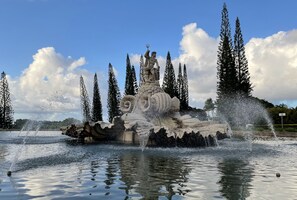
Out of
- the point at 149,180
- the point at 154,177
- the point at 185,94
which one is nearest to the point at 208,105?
the point at 185,94

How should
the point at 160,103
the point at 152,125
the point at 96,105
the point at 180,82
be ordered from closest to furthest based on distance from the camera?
the point at 152,125 → the point at 160,103 → the point at 180,82 → the point at 96,105

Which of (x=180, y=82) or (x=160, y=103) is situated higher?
(x=180, y=82)

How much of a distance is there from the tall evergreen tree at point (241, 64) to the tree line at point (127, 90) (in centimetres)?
1073

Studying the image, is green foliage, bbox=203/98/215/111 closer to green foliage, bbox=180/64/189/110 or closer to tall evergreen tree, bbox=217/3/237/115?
green foliage, bbox=180/64/189/110

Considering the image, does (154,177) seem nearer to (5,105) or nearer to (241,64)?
(241,64)

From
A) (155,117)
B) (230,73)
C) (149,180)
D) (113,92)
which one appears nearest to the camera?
(149,180)

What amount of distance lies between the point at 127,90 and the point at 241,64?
1440 cm

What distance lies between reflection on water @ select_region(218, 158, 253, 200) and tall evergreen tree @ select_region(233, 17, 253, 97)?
26204 mm

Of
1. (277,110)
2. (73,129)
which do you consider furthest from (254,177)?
(277,110)

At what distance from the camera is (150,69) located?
19203 millimetres

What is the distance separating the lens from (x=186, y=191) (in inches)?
223

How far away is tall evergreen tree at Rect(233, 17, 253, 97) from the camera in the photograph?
115ft

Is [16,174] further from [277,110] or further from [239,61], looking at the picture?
[277,110]

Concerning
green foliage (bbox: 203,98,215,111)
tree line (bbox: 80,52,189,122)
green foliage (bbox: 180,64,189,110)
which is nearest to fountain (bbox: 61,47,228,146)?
tree line (bbox: 80,52,189,122)
